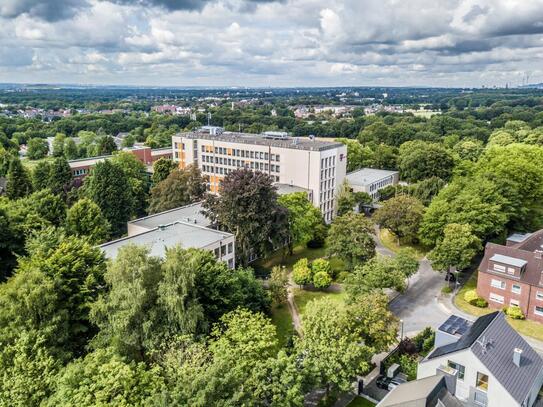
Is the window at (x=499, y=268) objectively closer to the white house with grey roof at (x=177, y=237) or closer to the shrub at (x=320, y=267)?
the shrub at (x=320, y=267)

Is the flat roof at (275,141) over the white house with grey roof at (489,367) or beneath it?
over

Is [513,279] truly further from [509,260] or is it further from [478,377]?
[478,377]

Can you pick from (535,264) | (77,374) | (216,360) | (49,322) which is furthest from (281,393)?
(535,264)

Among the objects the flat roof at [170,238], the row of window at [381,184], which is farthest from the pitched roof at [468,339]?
the row of window at [381,184]

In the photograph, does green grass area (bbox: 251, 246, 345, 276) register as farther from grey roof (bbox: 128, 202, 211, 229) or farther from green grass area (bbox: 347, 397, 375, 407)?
green grass area (bbox: 347, 397, 375, 407)

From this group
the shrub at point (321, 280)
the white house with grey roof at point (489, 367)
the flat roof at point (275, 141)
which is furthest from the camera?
the flat roof at point (275, 141)

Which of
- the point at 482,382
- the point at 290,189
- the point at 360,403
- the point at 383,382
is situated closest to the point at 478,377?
the point at 482,382

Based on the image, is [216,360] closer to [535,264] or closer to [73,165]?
[535,264]
